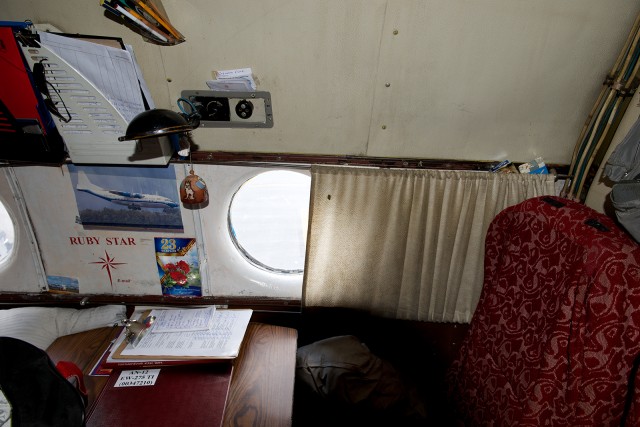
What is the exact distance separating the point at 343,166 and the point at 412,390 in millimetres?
1512

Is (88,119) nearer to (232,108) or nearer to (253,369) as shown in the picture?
(232,108)

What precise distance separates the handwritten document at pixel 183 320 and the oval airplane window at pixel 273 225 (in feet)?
1.62

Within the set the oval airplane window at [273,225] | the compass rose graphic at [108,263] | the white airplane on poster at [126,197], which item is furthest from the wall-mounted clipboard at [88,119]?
the compass rose graphic at [108,263]

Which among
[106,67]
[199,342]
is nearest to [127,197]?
[106,67]

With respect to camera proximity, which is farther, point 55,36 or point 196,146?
point 196,146

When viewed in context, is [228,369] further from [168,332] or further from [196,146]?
[196,146]

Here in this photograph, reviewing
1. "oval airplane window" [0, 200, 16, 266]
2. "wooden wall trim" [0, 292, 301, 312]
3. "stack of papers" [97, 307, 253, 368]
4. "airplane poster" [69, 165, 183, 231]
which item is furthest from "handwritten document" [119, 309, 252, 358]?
"oval airplane window" [0, 200, 16, 266]

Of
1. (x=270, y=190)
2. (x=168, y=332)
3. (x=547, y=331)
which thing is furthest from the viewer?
(x=270, y=190)

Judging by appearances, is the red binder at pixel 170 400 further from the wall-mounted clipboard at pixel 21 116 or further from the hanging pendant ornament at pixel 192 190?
the wall-mounted clipboard at pixel 21 116

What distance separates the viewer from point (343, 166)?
76.7 inches

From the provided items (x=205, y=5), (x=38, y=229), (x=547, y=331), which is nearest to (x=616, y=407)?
(x=547, y=331)

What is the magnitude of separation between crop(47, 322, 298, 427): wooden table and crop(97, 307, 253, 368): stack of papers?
103mm

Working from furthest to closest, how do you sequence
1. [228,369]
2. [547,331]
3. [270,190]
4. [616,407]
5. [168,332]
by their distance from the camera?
[270,190] → [168,332] → [228,369] → [547,331] → [616,407]

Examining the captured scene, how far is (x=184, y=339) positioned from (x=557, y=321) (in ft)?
5.93
